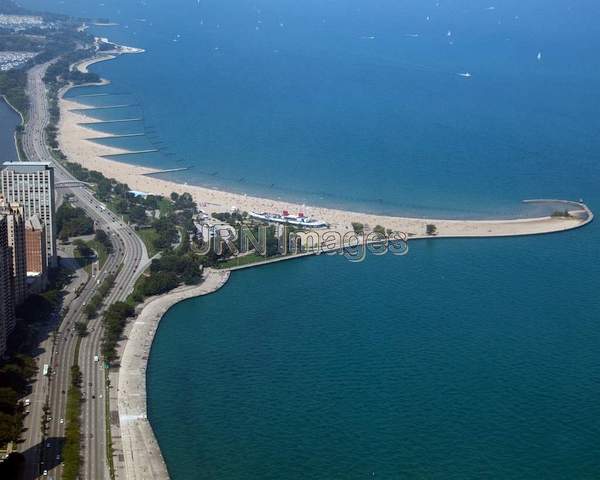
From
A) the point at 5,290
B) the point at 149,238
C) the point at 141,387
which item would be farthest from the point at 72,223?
the point at 141,387

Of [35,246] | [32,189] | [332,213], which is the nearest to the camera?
[35,246]

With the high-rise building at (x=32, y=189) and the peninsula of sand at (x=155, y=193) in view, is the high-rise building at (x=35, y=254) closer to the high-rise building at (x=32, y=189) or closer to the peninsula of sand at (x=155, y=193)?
the high-rise building at (x=32, y=189)

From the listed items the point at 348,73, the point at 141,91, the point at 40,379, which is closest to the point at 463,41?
the point at 348,73

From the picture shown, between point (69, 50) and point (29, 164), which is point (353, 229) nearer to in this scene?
point (29, 164)

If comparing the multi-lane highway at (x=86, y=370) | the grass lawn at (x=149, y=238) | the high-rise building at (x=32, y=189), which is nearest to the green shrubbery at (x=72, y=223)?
the multi-lane highway at (x=86, y=370)

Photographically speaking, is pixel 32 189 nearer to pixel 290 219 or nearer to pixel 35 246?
pixel 35 246
